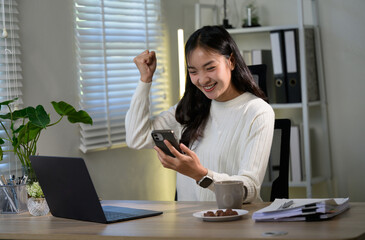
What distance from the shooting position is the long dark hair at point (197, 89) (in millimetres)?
2338

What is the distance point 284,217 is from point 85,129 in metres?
1.77

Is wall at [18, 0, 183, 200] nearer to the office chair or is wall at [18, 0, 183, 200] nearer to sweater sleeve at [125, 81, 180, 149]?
sweater sleeve at [125, 81, 180, 149]

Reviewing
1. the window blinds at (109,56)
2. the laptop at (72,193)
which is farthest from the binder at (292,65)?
the laptop at (72,193)

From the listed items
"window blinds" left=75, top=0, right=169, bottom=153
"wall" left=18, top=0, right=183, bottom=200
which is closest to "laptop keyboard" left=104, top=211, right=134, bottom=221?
"wall" left=18, top=0, right=183, bottom=200

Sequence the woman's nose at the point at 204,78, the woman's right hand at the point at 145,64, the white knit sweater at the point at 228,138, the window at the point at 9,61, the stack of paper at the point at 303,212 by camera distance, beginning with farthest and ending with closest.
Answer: the window at the point at 9,61 < the woman's right hand at the point at 145,64 < the woman's nose at the point at 204,78 < the white knit sweater at the point at 228,138 < the stack of paper at the point at 303,212

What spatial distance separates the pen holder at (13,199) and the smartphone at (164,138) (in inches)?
21.1

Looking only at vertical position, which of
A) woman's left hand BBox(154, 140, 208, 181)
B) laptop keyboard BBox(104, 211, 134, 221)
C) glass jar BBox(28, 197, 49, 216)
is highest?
woman's left hand BBox(154, 140, 208, 181)

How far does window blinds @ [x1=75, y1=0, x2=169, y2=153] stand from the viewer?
10.5 ft

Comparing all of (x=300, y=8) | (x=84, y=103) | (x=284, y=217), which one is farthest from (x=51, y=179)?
(x=300, y=8)

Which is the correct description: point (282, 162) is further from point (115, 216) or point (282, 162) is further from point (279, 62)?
point (279, 62)

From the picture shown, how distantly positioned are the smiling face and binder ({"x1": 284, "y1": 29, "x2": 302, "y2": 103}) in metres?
1.34

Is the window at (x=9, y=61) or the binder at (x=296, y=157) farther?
the binder at (x=296, y=157)

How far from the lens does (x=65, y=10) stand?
309 centimetres

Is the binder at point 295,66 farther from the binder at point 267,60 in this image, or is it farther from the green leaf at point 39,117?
the green leaf at point 39,117
